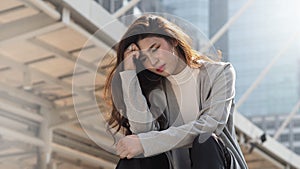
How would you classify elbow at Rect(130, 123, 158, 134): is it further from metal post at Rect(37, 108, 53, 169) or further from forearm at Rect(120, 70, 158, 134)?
metal post at Rect(37, 108, 53, 169)

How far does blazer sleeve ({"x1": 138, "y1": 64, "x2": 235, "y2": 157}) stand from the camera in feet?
4.69

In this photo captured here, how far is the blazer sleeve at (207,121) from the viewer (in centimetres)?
143

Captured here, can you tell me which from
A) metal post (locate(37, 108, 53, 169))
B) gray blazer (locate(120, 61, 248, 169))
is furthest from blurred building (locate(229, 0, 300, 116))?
gray blazer (locate(120, 61, 248, 169))

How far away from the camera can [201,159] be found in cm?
135

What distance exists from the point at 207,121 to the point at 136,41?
9.1 inches

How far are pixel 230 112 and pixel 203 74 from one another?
0.10 metres

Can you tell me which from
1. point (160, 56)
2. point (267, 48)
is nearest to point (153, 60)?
point (160, 56)

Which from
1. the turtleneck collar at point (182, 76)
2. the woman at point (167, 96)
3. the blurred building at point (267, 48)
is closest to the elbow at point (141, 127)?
the woman at point (167, 96)

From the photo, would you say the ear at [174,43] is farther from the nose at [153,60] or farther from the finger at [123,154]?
the finger at [123,154]

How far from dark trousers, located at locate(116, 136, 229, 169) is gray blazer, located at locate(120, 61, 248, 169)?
2cm

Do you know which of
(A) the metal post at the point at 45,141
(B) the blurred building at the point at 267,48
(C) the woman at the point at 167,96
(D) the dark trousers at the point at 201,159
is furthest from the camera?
(B) the blurred building at the point at 267,48

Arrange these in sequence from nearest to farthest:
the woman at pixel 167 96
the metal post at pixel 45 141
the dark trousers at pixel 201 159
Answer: the dark trousers at pixel 201 159
the woman at pixel 167 96
the metal post at pixel 45 141

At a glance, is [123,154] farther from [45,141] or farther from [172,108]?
[45,141]

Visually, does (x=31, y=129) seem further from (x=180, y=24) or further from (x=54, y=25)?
(x=180, y=24)
